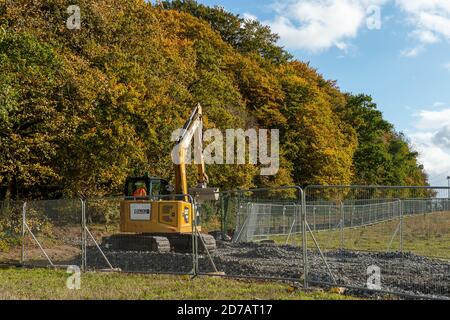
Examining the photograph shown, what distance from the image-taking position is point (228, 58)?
180ft

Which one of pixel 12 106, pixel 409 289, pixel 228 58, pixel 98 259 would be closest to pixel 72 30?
pixel 12 106

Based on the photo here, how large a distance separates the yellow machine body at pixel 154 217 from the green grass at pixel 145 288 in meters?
4.90

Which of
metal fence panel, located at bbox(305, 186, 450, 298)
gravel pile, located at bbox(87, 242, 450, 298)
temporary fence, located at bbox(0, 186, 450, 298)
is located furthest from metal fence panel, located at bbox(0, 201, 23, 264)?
metal fence panel, located at bbox(305, 186, 450, 298)

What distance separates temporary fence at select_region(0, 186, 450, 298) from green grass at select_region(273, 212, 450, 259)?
0.04 metres

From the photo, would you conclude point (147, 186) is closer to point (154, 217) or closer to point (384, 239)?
point (154, 217)

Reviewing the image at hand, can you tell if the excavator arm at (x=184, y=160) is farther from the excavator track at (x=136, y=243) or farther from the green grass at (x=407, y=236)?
the green grass at (x=407, y=236)

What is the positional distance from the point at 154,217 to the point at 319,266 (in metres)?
7.16

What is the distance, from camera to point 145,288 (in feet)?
38.8

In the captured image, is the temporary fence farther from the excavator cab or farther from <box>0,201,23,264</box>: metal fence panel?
the excavator cab

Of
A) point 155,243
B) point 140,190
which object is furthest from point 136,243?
point 140,190

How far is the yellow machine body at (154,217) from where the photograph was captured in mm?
19156

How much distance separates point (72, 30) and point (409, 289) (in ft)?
70.4

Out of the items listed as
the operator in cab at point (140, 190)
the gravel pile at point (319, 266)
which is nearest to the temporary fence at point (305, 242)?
the gravel pile at point (319, 266)

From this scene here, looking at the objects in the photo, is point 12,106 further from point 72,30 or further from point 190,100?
point 190,100
